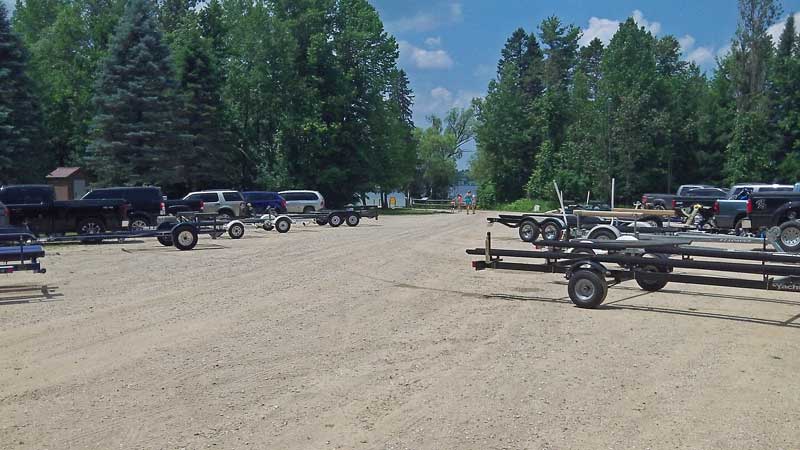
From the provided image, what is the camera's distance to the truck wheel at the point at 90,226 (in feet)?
79.4

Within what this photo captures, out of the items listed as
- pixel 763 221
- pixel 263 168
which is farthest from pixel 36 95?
pixel 763 221

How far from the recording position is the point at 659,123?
64.6 metres

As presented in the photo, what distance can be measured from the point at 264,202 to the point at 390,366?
31441 mm

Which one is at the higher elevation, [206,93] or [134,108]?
[206,93]

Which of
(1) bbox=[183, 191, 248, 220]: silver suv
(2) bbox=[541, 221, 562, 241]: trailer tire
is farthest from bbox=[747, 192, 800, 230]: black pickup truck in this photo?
(1) bbox=[183, 191, 248, 220]: silver suv

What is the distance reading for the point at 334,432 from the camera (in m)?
5.77

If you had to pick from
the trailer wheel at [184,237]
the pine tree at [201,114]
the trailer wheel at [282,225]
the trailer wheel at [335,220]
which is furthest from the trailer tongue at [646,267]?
the pine tree at [201,114]

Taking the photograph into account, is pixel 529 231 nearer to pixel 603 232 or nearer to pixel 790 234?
pixel 603 232

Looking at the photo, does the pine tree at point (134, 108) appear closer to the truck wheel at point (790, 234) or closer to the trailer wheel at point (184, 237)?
the trailer wheel at point (184, 237)

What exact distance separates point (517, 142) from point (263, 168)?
1366 inches

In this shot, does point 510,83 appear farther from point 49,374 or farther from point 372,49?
point 49,374

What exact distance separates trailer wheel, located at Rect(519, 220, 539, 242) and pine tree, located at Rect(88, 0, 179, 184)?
27819 mm

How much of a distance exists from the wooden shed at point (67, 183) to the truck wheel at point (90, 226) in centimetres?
2110

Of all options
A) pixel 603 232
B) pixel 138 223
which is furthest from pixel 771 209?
pixel 138 223
